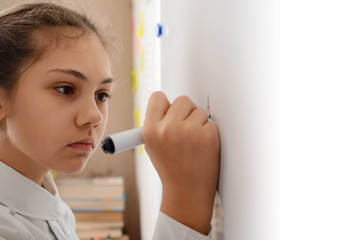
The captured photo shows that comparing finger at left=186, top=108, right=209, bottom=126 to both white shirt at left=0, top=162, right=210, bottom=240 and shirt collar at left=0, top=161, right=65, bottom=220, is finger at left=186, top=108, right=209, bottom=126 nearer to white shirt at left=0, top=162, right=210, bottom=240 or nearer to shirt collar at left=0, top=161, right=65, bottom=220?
white shirt at left=0, top=162, right=210, bottom=240

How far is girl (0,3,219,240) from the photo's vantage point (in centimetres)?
52

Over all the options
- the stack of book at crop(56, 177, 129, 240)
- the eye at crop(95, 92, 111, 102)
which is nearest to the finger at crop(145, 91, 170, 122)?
the eye at crop(95, 92, 111, 102)

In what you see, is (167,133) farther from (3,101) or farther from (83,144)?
(3,101)

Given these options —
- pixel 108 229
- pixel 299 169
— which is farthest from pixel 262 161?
pixel 108 229

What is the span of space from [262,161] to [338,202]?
0.12 meters

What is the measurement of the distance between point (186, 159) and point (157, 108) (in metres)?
0.09

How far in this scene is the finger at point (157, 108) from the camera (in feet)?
1.79

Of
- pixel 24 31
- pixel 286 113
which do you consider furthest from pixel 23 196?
pixel 286 113

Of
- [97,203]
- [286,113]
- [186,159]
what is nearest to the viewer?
[286,113]

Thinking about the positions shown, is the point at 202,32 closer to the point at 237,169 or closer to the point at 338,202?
the point at 237,169

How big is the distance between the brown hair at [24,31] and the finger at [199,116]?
0.73 ft

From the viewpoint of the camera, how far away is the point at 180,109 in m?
0.54

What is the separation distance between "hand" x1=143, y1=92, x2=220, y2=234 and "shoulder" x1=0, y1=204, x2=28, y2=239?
214mm

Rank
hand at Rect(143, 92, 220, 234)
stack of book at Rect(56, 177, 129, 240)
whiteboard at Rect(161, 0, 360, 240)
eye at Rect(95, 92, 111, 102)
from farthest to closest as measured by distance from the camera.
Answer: stack of book at Rect(56, 177, 129, 240), eye at Rect(95, 92, 111, 102), hand at Rect(143, 92, 220, 234), whiteboard at Rect(161, 0, 360, 240)
